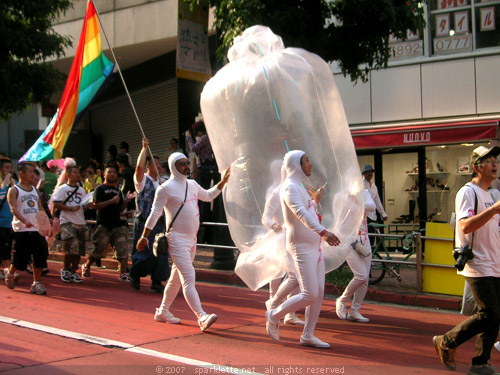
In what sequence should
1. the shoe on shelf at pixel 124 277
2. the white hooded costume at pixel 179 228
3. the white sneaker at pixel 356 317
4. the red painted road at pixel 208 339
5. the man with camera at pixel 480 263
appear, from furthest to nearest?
the shoe on shelf at pixel 124 277
the white sneaker at pixel 356 317
the white hooded costume at pixel 179 228
the red painted road at pixel 208 339
the man with camera at pixel 480 263

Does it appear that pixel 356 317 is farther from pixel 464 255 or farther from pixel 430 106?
pixel 430 106

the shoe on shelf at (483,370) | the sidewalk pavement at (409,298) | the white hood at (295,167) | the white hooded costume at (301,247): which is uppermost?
the white hood at (295,167)

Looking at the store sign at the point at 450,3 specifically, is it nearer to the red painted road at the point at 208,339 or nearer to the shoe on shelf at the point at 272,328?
the red painted road at the point at 208,339

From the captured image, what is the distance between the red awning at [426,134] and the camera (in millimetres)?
12826

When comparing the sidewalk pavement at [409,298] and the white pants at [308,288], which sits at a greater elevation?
the white pants at [308,288]

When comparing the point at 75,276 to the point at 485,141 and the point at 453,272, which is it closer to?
the point at 453,272

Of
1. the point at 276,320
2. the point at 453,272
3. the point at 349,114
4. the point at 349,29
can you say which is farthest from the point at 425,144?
the point at 276,320

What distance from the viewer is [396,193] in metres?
15.5

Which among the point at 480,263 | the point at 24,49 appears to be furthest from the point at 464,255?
the point at 24,49

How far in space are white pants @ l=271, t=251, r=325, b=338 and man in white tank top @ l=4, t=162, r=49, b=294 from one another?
4581 mm

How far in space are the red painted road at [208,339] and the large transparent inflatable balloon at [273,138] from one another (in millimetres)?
922

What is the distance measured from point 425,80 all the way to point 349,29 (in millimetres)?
4535

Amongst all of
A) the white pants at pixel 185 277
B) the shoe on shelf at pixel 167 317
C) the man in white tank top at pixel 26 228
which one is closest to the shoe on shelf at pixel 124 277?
the man in white tank top at pixel 26 228

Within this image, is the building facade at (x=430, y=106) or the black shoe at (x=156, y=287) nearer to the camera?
the black shoe at (x=156, y=287)
